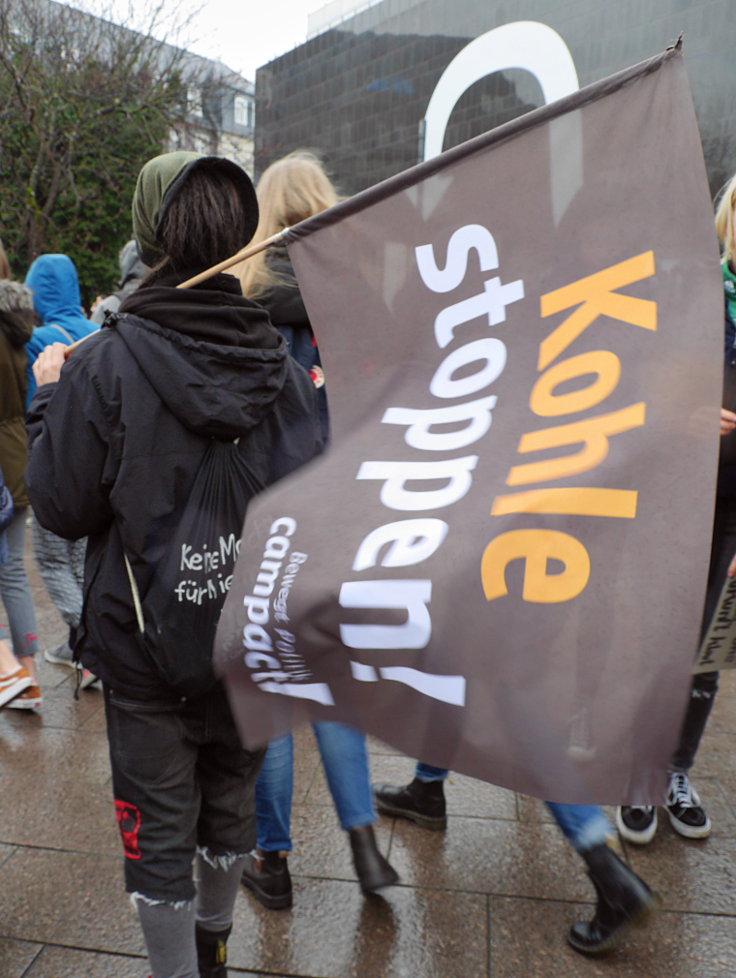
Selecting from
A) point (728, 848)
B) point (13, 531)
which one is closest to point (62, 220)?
point (13, 531)

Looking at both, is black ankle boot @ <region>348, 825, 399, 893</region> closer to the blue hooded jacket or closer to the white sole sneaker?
the white sole sneaker

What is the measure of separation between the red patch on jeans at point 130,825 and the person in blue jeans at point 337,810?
0.67m

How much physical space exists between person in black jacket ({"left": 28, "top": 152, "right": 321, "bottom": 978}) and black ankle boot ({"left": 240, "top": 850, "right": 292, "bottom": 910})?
1.97ft

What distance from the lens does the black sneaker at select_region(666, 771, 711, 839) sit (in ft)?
9.54

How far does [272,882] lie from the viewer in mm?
2557

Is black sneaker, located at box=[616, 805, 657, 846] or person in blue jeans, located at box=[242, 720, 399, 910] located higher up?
person in blue jeans, located at box=[242, 720, 399, 910]

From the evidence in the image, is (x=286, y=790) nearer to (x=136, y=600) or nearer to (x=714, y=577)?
(x=136, y=600)

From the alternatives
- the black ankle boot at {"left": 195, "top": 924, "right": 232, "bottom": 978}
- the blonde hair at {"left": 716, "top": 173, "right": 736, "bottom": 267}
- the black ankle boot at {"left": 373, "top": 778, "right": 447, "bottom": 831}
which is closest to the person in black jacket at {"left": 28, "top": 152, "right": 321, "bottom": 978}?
the black ankle boot at {"left": 195, "top": 924, "right": 232, "bottom": 978}

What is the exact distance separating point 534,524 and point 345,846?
1877mm

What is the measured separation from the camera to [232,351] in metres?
1.79

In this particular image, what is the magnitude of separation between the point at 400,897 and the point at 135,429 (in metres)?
1.69

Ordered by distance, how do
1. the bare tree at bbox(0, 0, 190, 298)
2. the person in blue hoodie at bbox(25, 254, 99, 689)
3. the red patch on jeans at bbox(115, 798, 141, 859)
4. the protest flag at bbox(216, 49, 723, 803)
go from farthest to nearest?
the bare tree at bbox(0, 0, 190, 298) → the person in blue hoodie at bbox(25, 254, 99, 689) → the red patch on jeans at bbox(115, 798, 141, 859) → the protest flag at bbox(216, 49, 723, 803)

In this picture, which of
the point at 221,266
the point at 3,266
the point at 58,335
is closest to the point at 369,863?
the point at 221,266

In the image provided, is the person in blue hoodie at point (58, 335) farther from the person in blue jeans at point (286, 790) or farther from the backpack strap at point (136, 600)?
the backpack strap at point (136, 600)
